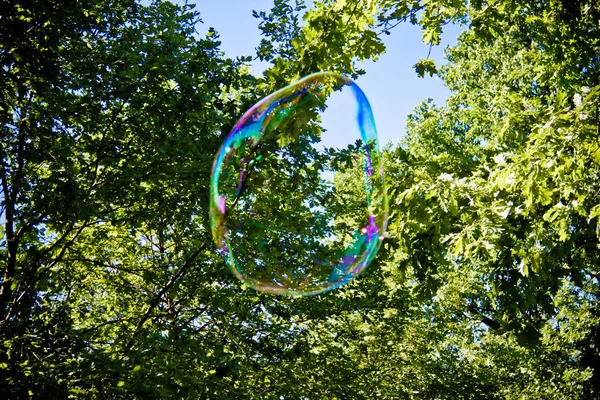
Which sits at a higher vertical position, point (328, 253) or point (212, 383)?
point (328, 253)

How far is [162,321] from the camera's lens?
19.9 feet

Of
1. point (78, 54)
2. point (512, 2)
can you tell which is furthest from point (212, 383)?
point (512, 2)

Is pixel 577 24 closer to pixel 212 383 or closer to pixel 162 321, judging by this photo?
pixel 212 383

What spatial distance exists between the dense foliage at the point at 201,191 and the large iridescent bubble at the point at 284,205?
0.24 m

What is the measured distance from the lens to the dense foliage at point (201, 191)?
3.90 metres

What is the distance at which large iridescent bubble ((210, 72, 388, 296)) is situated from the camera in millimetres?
5102

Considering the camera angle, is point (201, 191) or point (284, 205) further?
point (284, 205)

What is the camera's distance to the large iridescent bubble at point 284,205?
510 centimetres

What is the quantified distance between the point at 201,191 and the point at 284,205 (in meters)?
1.87

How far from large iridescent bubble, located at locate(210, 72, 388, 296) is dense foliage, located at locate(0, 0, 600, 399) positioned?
243mm

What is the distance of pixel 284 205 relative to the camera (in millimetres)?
Result: 7168

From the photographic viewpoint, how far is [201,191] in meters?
5.58

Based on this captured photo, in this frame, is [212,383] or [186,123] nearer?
[212,383]

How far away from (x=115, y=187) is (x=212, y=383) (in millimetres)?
2479
